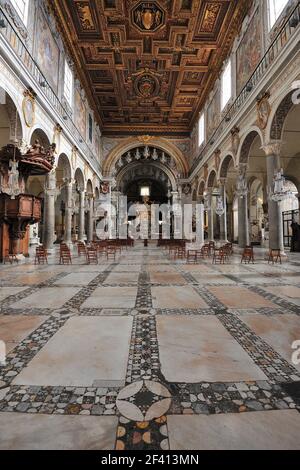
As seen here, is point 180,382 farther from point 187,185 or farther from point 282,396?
point 187,185

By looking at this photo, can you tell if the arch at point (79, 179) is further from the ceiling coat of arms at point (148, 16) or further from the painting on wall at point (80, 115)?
the ceiling coat of arms at point (148, 16)

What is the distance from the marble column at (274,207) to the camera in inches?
375

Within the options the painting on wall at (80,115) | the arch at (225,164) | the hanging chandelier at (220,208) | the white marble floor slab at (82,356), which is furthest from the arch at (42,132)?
the white marble floor slab at (82,356)

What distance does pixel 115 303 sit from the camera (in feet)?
12.9

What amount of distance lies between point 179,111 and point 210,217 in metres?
10.3

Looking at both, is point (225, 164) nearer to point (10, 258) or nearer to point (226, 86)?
point (226, 86)

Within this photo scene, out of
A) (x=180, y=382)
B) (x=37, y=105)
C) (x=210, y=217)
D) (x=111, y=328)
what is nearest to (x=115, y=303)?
(x=111, y=328)

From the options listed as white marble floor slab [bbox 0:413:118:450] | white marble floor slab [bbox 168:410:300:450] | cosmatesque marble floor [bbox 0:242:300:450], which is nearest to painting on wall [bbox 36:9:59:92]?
cosmatesque marble floor [bbox 0:242:300:450]

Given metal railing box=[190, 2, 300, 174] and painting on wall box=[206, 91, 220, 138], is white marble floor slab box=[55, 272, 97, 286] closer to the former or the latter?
metal railing box=[190, 2, 300, 174]

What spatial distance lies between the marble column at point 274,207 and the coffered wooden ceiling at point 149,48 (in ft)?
23.2

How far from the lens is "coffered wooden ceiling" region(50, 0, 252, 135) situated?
11898 millimetres

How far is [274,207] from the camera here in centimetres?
977

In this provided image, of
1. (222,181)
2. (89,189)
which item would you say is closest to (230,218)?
(222,181)
